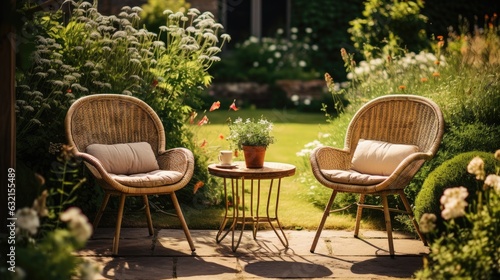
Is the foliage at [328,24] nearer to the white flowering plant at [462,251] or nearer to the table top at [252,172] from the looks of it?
the table top at [252,172]

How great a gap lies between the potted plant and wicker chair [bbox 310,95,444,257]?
33 cm

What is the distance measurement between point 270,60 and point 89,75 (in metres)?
7.84

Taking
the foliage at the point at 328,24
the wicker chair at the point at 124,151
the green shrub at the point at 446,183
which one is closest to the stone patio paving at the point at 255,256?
the wicker chair at the point at 124,151

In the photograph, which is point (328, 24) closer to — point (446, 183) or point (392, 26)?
point (392, 26)

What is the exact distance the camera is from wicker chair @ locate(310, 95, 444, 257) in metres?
4.95

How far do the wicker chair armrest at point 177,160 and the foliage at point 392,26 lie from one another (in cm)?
456

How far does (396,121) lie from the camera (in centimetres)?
556

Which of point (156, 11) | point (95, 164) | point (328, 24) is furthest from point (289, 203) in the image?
point (328, 24)

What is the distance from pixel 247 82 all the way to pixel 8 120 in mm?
9582

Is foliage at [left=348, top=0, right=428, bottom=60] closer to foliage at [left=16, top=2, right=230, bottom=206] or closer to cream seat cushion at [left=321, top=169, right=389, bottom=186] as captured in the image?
foliage at [left=16, top=2, right=230, bottom=206]

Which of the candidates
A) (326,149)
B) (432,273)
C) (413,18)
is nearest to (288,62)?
(413,18)

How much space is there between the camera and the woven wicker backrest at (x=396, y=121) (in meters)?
5.41

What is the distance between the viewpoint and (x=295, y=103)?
13031mm

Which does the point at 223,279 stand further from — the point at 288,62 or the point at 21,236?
the point at 288,62
